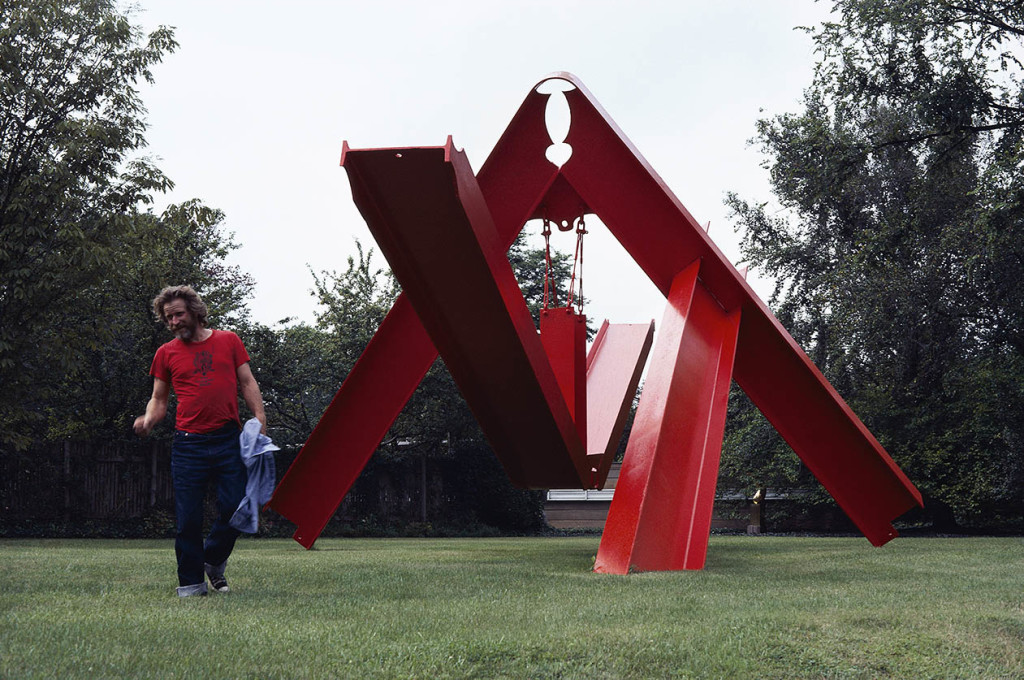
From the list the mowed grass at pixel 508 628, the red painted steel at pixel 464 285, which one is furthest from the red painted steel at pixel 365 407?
the mowed grass at pixel 508 628

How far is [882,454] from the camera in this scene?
9336 mm

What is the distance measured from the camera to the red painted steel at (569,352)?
375 inches

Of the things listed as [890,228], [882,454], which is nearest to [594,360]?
[882,454]

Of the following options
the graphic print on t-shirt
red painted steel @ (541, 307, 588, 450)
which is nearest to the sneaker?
the graphic print on t-shirt

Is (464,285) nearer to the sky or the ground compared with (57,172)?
nearer to the ground

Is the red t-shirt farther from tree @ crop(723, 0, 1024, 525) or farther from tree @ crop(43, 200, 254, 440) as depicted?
tree @ crop(723, 0, 1024, 525)

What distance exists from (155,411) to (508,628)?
8.47ft

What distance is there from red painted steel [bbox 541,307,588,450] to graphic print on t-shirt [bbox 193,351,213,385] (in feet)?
14.1

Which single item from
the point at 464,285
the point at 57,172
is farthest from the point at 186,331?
the point at 57,172

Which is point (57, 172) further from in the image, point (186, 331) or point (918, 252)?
point (918, 252)

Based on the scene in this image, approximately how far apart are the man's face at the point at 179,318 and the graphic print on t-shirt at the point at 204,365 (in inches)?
6.0

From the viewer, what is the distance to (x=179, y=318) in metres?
5.69

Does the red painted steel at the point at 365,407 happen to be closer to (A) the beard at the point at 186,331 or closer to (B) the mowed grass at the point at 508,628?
(B) the mowed grass at the point at 508,628

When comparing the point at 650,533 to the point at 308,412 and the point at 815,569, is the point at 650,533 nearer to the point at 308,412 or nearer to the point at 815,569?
the point at 815,569
